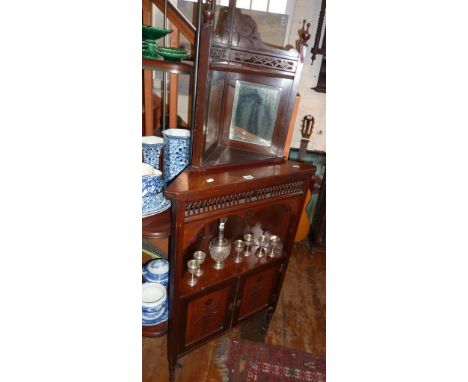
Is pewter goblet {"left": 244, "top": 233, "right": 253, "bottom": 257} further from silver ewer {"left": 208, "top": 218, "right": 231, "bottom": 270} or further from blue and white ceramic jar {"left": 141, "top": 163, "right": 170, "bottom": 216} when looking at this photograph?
blue and white ceramic jar {"left": 141, "top": 163, "right": 170, "bottom": 216}

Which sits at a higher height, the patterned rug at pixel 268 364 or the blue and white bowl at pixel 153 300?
the blue and white bowl at pixel 153 300

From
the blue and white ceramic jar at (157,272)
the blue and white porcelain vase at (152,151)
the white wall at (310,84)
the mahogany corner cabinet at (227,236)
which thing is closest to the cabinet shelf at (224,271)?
the mahogany corner cabinet at (227,236)

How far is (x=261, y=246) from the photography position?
1.48 metres

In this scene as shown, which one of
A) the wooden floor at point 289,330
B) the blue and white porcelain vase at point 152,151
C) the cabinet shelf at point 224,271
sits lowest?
the wooden floor at point 289,330

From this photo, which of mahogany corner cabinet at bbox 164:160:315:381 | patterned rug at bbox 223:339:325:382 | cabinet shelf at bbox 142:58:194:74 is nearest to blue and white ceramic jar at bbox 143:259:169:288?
mahogany corner cabinet at bbox 164:160:315:381

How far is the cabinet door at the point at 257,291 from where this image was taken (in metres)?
1.41

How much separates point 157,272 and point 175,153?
2.23 ft

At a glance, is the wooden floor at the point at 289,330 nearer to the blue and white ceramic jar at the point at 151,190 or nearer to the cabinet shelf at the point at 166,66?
the blue and white ceramic jar at the point at 151,190

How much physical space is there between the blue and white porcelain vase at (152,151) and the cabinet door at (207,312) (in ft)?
1.94

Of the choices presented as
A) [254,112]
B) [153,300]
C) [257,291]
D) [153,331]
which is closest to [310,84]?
[254,112]

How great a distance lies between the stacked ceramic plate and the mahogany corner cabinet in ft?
0.58

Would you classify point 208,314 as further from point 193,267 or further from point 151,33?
point 151,33
